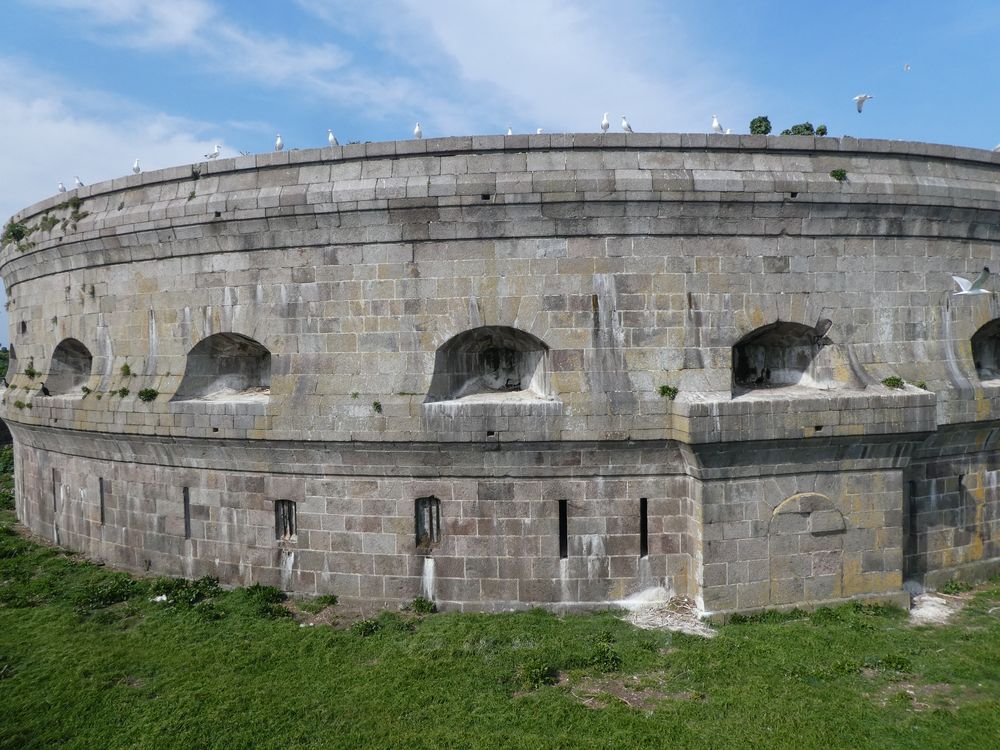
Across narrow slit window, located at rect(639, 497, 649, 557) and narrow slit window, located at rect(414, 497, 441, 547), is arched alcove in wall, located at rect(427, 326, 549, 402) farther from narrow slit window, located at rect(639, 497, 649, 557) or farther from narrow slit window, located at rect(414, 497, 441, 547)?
narrow slit window, located at rect(639, 497, 649, 557)

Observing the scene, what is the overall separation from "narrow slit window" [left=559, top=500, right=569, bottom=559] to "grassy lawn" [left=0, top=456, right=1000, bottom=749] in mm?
1009

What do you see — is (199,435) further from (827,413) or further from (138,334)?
(827,413)

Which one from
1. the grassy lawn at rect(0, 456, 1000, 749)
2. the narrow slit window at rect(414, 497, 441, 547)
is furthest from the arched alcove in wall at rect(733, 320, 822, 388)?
the narrow slit window at rect(414, 497, 441, 547)

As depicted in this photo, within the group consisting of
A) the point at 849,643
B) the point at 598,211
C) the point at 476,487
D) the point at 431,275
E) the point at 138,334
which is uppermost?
the point at 598,211

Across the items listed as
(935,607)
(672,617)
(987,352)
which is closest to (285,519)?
(672,617)

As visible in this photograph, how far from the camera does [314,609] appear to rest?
10234 millimetres

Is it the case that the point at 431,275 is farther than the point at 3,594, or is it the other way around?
the point at 3,594

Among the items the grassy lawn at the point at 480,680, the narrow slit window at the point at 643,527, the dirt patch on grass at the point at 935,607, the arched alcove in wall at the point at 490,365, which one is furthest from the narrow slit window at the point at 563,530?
the dirt patch on grass at the point at 935,607

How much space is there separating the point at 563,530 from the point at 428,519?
2.19m

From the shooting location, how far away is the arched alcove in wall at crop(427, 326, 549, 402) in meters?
10.2

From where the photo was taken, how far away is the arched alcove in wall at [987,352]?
39.3ft

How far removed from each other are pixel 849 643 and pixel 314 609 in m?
7.89

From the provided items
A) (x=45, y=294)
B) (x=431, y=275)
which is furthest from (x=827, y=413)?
(x=45, y=294)

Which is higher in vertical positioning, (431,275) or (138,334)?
(431,275)
